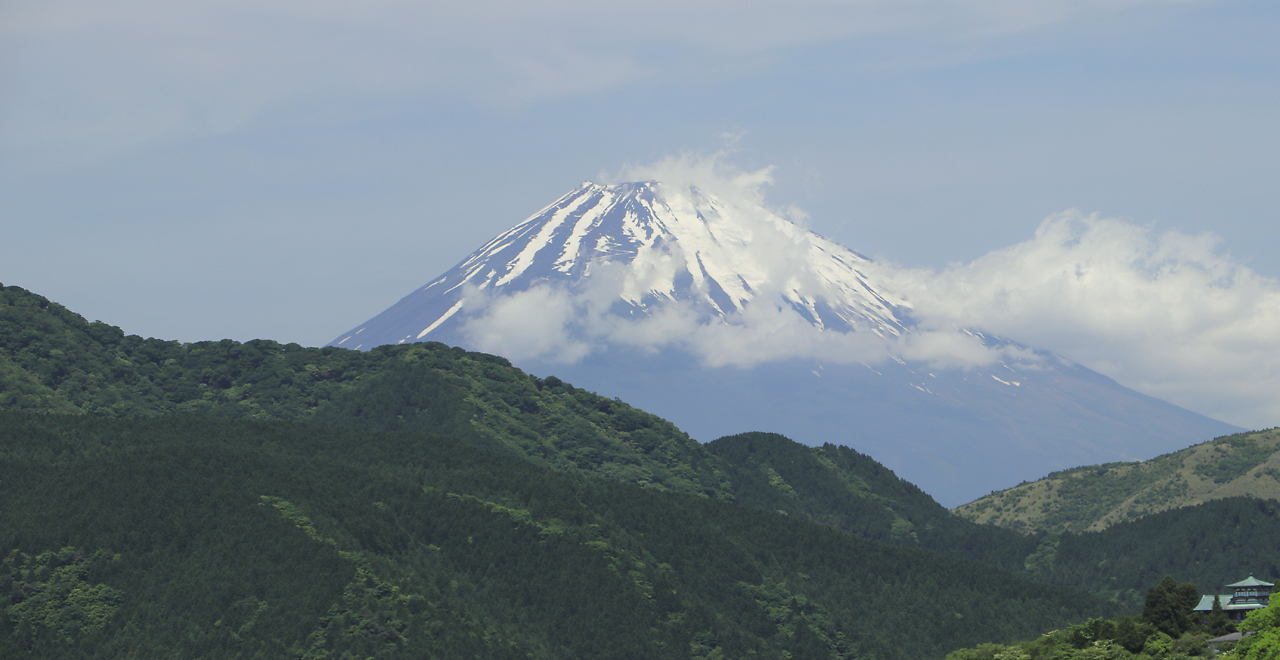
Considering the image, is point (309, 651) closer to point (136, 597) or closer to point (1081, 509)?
point (136, 597)

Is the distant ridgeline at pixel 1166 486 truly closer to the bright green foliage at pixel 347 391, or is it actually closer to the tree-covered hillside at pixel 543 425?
the tree-covered hillside at pixel 543 425

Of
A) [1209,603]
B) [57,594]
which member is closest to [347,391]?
[57,594]

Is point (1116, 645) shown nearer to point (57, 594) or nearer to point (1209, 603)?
point (1209, 603)

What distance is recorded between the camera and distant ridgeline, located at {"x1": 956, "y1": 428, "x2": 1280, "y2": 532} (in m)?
173

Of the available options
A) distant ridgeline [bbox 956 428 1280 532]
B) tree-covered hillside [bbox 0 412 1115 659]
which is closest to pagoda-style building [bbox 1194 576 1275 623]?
tree-covered hillside [bbox 0 412 1115 659]

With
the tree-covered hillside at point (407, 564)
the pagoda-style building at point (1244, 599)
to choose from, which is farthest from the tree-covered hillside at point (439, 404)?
the pagoda-style building at point (1244, 599)

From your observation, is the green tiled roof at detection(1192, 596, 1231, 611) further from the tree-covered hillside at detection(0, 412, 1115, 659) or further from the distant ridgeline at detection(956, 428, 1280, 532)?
the distant ridgeline at detection(956, 428, 1280, 532)

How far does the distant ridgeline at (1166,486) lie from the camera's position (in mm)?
172875

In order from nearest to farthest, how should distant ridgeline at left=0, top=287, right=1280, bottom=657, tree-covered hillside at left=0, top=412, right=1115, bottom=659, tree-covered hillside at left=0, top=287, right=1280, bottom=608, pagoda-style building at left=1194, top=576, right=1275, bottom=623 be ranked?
1. pagoda-style building at left=1194, top=576, right=1275, bottom=623
2. tree-covered hillside at left=0, top=412, right=1115, bottom=659
3. distant ridgeline at left=0, top=287, right=1280, bottom=657
4. tree-covered hillside at left=0, top=287, right=1280, bottom=608

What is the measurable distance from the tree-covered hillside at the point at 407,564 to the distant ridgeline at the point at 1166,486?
54784 millimetres

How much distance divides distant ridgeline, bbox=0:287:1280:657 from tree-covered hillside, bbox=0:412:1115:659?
0.23 meters

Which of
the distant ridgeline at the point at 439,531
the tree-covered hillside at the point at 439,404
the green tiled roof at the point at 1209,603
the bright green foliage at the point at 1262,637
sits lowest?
the bright green foliage at the point at 1262,637

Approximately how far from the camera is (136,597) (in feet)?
330

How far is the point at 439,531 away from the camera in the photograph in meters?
120
